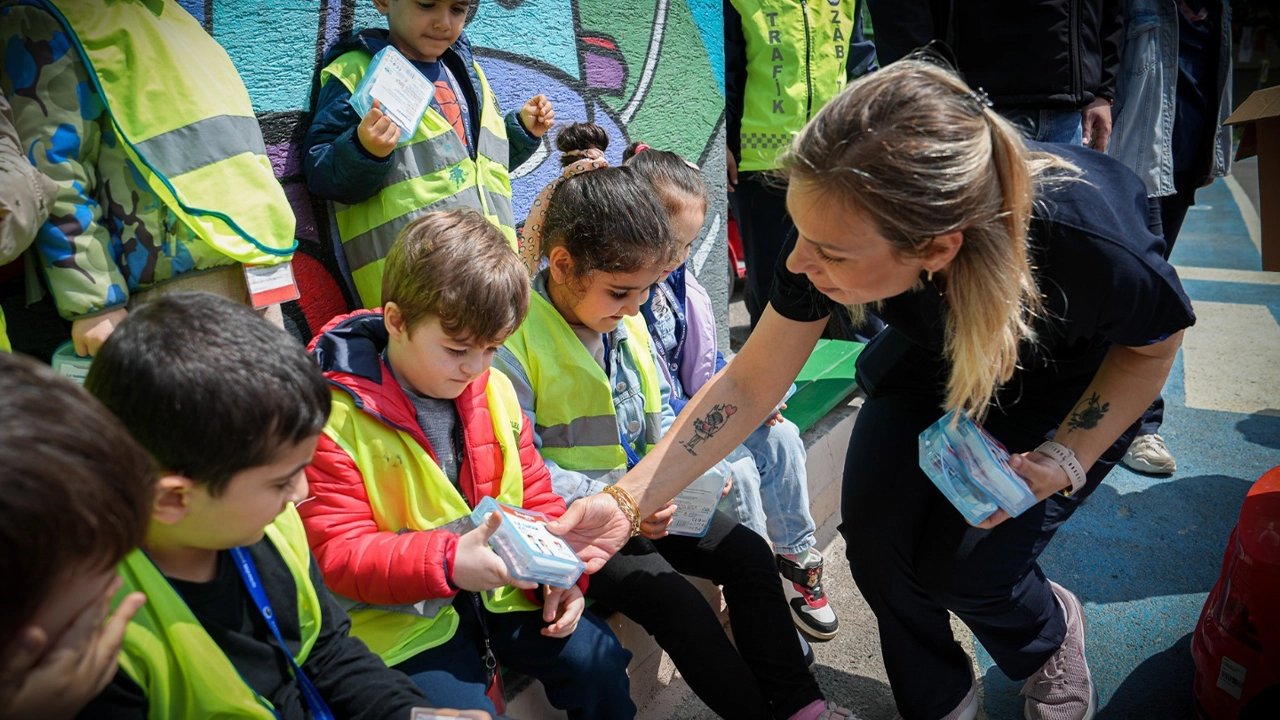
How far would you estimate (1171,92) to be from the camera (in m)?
3.96

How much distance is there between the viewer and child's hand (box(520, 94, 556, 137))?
307 cm

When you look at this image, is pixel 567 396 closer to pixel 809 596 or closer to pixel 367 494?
pixel 367 494

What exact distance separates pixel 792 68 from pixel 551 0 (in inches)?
48.6

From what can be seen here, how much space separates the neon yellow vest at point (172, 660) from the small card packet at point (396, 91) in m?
1.37

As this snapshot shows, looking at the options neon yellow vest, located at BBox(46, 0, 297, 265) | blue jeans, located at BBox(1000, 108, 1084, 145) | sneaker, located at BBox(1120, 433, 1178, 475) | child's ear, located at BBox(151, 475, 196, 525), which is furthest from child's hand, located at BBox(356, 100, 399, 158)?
sneaker, located at BBox(1120, 433, 1178, 475)

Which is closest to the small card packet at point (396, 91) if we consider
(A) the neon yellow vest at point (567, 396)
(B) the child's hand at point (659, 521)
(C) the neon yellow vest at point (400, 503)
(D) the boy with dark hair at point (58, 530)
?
(A) the neon yellow vest at point (567, 396)

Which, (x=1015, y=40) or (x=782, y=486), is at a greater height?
(x=1015, y=40)

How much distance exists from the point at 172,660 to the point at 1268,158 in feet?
9.77

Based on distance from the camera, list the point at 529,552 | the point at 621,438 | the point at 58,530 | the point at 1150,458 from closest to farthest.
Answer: the point at 58,530 < the point at 529,552 < the point at 621,438 < the point at 1150,458

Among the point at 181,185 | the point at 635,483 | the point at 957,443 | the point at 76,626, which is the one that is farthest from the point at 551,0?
the point at 76,626

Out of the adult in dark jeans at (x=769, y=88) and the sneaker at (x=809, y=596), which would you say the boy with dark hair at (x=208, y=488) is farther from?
the adult in dark jeans at (x=769, y=88)

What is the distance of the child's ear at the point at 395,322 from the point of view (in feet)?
6.35

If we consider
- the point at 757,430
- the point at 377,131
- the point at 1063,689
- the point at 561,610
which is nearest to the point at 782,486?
the point at 757,430

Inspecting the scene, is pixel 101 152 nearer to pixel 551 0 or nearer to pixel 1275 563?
pixel 551 0
